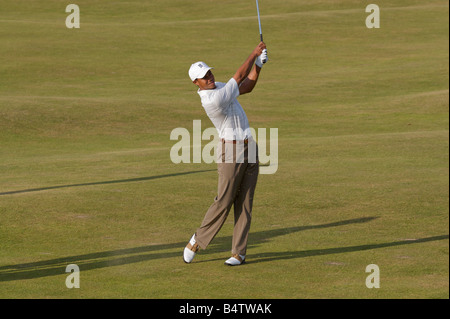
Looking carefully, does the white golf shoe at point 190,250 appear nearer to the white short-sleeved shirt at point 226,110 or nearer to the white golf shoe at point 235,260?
the white golf shoe at point 235,260

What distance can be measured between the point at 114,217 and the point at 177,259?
3.09 meters

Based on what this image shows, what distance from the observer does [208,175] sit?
18438 mm

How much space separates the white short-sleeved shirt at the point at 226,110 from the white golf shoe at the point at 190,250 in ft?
4.40

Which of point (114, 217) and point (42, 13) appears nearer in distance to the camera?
point (114, 217)

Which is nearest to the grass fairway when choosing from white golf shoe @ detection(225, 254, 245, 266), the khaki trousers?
white golf shoe @ detection(225, 254, 245, 266)

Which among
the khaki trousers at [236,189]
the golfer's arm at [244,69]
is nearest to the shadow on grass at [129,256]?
the khaki trousers at [236,189]

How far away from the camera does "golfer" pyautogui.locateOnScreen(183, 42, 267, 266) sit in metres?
9.99

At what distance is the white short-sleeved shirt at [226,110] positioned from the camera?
32.4 feet

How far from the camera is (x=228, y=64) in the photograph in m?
49.8

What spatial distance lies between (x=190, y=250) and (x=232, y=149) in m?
1.36

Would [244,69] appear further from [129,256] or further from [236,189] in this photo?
[129,256]

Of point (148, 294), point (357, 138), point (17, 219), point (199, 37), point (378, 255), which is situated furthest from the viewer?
point (199, 37)

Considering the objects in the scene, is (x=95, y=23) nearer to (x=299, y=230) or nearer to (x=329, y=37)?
(x=329, y=37)

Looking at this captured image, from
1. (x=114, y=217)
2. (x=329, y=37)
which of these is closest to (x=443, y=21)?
(x=329, y=37)
